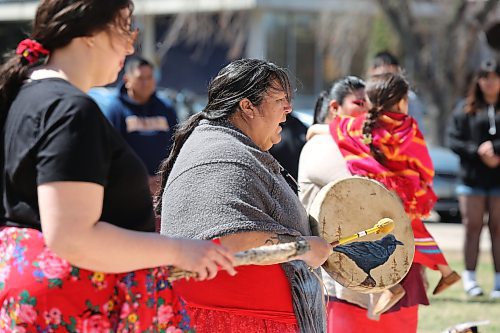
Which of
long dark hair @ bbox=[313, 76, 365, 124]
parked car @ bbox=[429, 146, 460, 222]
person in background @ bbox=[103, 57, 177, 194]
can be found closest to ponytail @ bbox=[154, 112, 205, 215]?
long dark hair @ bbox=[313, 76, 365, 124]

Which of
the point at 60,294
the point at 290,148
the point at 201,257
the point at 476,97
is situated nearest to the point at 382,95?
the point at 290,148

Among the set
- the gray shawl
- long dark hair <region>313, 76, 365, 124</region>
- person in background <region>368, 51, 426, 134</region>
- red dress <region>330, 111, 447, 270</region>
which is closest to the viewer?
the gray shawl

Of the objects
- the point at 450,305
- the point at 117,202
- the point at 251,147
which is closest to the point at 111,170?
the point at 117,202

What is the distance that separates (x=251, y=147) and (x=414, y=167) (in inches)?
59.8

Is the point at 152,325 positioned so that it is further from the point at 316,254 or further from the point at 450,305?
the point at 450,305

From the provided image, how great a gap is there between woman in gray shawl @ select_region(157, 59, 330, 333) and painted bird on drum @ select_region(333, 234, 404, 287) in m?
0.24

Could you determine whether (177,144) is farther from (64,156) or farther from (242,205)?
(64,156)

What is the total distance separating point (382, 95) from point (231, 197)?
1.69 metres

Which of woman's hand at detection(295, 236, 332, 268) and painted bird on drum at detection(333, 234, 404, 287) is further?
painted bird on drum at detection(333, 234, 404, 287)

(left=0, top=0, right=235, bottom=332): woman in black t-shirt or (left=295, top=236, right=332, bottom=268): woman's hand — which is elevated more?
(left=0, top=0, right=235, bottom=332): woman in black t-shirt

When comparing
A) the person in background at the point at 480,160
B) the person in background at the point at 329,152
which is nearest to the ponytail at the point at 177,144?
the person in background at the point at 329,152

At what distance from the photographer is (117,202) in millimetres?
2371

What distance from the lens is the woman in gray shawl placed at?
3.05m

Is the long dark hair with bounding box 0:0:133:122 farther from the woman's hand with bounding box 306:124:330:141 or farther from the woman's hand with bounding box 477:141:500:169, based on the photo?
the woman's hand with bounding box 477:141:500:169
